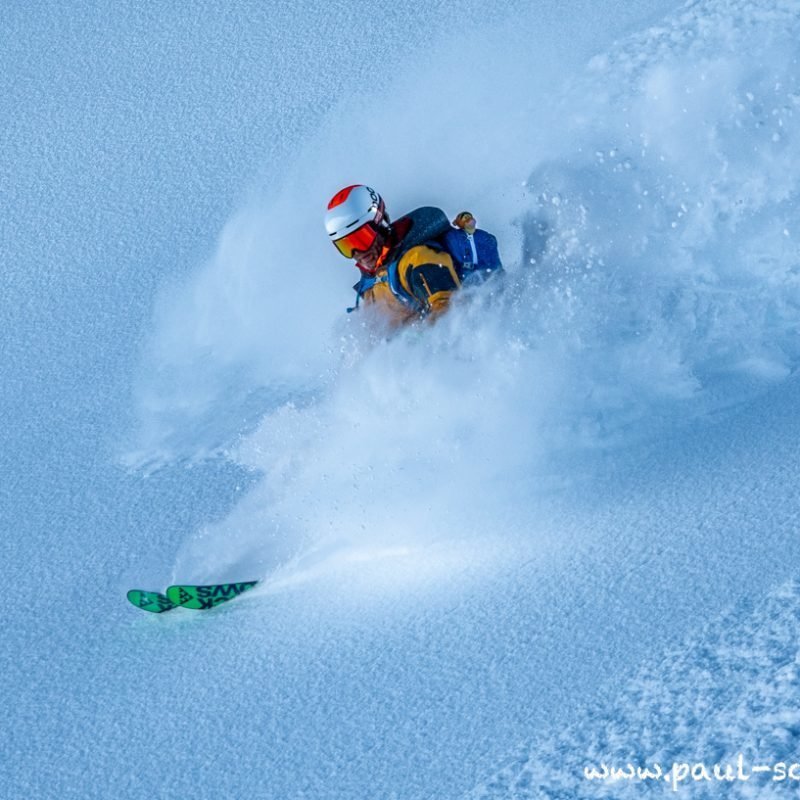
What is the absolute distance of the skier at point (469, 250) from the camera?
581 centimetres

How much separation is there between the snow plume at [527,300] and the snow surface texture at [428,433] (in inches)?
0.8

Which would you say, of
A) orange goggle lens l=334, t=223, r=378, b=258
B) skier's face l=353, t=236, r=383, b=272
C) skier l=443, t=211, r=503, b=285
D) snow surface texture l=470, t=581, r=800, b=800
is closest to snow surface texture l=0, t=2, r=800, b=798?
snow surface texture l=470, t=581, r=800, b=800

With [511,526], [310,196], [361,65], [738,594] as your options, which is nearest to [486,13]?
[361,65]

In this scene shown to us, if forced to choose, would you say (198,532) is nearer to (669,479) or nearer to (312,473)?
(312,473)

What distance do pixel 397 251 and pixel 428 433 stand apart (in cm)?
93

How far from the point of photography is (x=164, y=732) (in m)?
4.43

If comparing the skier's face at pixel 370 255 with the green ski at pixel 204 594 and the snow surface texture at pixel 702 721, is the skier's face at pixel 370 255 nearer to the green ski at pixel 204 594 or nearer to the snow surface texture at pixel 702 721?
the green ski at pixel 204 594

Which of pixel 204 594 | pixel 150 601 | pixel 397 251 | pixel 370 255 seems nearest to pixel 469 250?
pixel 397 251

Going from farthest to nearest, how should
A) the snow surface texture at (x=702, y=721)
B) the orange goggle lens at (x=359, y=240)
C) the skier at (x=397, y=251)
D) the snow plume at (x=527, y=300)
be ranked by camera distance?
the orange goggle lens at (x=359, y=240) < the skier at (x=397, y=251) < the snow plume at (x=527, y=300) < the snow surface texture at (x=702, y=721)

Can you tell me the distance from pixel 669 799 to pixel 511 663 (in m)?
0.91

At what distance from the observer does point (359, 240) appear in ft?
19.1

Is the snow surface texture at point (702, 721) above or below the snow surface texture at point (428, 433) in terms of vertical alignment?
below

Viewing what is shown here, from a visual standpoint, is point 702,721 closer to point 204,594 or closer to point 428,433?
point 204,594

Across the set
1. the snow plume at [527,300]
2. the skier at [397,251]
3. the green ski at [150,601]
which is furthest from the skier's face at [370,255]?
the green ski at [150,601]
